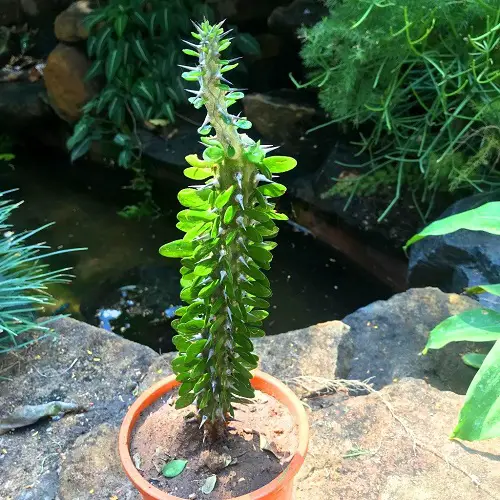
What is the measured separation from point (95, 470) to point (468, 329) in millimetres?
959

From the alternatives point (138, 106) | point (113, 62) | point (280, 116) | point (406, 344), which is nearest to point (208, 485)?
point (406, 344)

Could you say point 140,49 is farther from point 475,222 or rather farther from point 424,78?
point 475,222

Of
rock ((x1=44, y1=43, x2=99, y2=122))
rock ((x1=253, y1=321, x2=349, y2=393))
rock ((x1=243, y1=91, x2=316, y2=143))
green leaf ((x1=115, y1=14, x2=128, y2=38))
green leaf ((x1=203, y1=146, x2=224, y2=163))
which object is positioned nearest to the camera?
green leaf ((x1=203, y1=146, x2=224, y2=163))

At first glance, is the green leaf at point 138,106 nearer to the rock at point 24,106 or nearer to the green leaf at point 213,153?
the rock at point 24,106

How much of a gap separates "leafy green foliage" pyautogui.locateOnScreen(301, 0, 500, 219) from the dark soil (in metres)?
1.30

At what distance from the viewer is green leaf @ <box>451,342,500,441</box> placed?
1.22m

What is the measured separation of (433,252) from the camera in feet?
7.30

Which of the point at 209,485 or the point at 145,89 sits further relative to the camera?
the point at 145,89

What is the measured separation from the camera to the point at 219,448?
42.1 inches

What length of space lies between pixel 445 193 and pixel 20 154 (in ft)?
9.63

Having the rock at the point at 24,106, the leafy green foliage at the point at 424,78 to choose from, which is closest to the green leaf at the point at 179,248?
the leafy green foliage at the point at 424,78

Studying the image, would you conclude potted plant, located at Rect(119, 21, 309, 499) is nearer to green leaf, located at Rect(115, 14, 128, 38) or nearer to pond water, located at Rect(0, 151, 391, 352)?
pond water, located at Rect(0, 151, 391, 352)

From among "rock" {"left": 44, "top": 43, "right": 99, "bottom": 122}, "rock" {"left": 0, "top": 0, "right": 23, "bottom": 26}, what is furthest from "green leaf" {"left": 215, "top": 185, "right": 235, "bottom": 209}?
"rock" {"left": 0, "top": 0, "right": 23, "bottom": 26}

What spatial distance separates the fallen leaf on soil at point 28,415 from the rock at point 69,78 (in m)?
2.61
